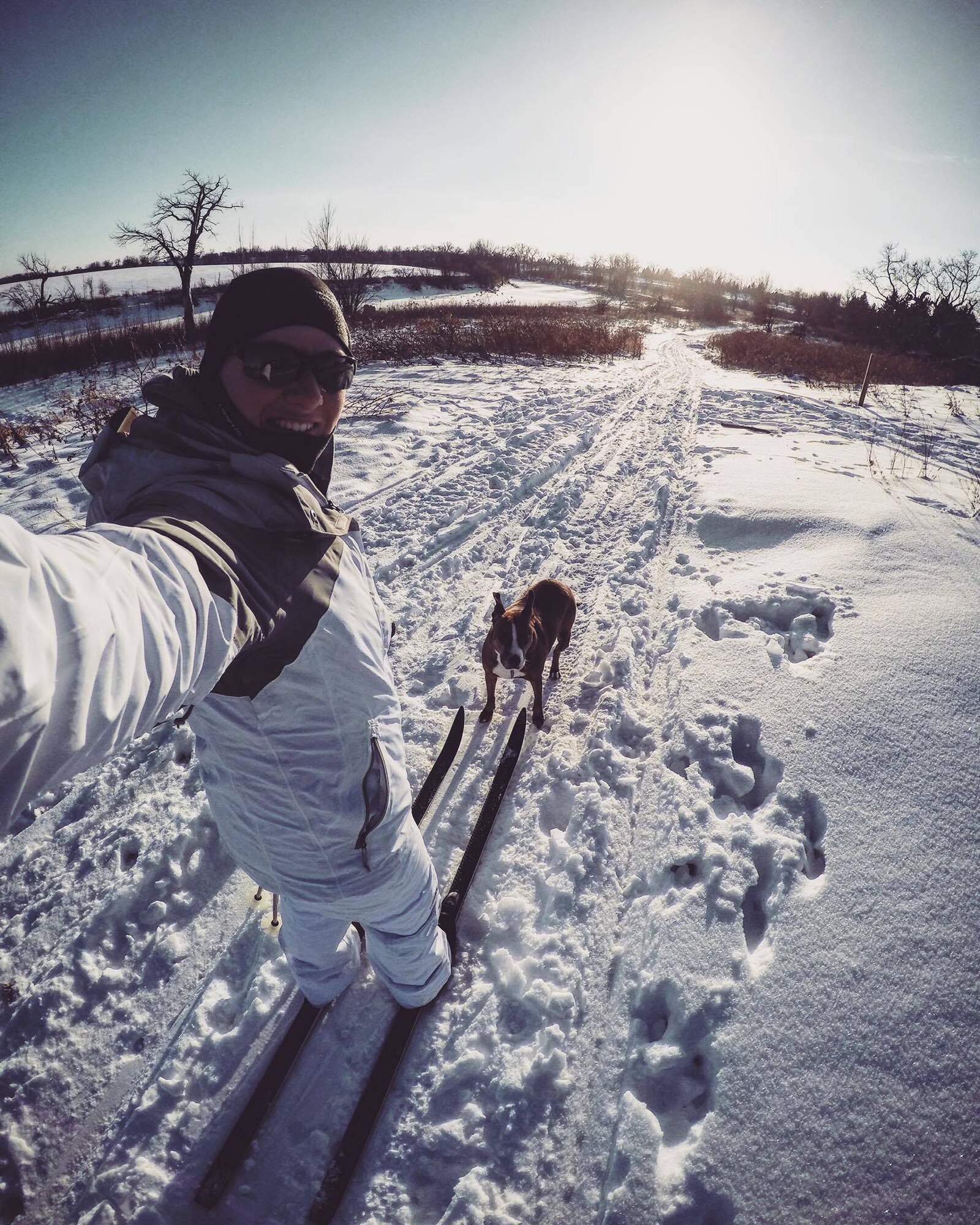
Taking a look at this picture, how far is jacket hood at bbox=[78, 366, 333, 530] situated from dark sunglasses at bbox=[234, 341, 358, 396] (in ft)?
1.04

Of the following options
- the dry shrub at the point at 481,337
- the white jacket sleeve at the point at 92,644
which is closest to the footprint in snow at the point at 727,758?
the white jacket sleeve at the point at 92,644

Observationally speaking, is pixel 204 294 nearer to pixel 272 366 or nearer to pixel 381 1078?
pixel 272 366

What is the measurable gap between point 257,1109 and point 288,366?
2.46 metres

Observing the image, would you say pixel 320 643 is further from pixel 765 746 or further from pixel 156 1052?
pixel 765 746

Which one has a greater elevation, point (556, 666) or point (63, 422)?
point (63, 422)

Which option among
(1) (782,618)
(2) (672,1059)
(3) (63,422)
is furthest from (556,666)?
(3) (63,422)

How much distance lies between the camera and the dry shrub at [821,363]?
55.6ft

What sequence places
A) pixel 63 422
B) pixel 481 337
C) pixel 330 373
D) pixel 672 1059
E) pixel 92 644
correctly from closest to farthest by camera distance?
pixel 92 644, pixel 330 373, pixel 672 1059, pixel 63 422, pixel 481 337

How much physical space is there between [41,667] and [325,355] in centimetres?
123

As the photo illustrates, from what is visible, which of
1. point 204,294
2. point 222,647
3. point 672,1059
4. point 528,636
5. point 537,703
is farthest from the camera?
point 204,294

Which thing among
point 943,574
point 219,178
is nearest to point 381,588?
point 943,574

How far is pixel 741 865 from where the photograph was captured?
→ 2350 mm

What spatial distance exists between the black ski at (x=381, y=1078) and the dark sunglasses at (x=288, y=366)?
7.04ft

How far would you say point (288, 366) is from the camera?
1.38 m
